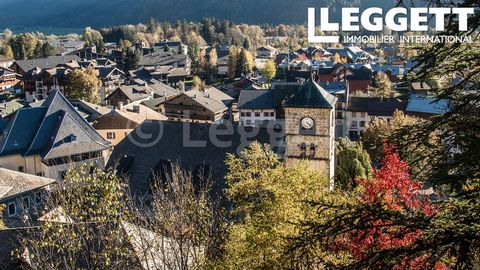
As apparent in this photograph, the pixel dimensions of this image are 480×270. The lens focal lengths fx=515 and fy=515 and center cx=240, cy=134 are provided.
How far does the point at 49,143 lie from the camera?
29625 mm

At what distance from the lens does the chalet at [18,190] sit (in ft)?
79.2

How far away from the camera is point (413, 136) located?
686cm

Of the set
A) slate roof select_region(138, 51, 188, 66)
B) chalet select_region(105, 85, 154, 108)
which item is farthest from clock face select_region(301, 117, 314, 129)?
slate roof select_region(138, 51, 188, 66)

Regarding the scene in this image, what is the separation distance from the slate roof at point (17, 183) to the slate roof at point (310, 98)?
12.2m

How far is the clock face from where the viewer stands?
904 inches

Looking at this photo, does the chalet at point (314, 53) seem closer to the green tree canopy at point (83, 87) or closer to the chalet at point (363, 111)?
the green tree canopy at point (83, 87)

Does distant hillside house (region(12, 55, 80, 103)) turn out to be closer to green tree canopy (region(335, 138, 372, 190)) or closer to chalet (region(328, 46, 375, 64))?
green tree canopy (region(335, 138, 372, 190))

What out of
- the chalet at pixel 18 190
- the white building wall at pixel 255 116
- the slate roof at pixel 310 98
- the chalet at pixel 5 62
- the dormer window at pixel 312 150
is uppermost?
the chalet at pixel 5 62

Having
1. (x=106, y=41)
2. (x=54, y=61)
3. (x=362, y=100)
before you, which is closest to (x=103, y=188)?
(x=362, y=100)

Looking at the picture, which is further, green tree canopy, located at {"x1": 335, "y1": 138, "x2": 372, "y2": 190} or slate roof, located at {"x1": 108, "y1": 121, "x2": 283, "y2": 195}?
green tree canopy, located at {"x1": 335, "y1": 138, "x2": 372, "y2": 190}

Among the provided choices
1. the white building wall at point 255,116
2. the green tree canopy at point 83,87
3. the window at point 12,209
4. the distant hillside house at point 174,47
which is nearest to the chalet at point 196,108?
the white building wall at point 255,116

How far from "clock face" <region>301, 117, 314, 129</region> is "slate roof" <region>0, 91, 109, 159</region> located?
12.6 metres

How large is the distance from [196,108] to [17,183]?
107 feet

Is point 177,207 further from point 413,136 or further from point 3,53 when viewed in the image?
point 3,53
